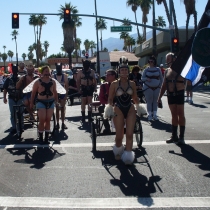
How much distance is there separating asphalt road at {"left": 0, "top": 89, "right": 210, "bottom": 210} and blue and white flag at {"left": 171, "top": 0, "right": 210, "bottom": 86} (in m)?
1.47

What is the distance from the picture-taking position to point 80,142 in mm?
10141

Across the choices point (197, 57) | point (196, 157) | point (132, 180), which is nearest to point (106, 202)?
point (132, 180)

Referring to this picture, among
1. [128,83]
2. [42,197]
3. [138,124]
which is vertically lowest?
[42,197]

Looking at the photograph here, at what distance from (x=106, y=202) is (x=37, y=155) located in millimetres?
3367

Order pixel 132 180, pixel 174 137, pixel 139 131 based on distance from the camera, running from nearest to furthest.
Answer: pixel 132 180
pixel 139 131
pixel 174 137

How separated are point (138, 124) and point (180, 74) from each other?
1.26m

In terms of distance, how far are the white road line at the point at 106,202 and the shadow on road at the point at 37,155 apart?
197 cm

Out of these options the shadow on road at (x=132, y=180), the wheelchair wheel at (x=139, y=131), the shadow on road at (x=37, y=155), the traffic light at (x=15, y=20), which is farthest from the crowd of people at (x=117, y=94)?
the traffic light at (x=15, y=20)

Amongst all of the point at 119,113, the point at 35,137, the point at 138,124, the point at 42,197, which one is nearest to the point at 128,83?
the point at 119,113

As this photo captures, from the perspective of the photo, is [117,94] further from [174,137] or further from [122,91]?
[174,137]

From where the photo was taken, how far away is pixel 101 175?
282 inches

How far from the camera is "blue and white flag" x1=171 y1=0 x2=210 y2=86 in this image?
7.59 meters

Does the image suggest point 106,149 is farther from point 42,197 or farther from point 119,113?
point 42,197

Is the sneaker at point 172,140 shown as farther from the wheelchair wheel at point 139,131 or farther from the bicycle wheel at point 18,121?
the bicycle wheel at point 18,121
